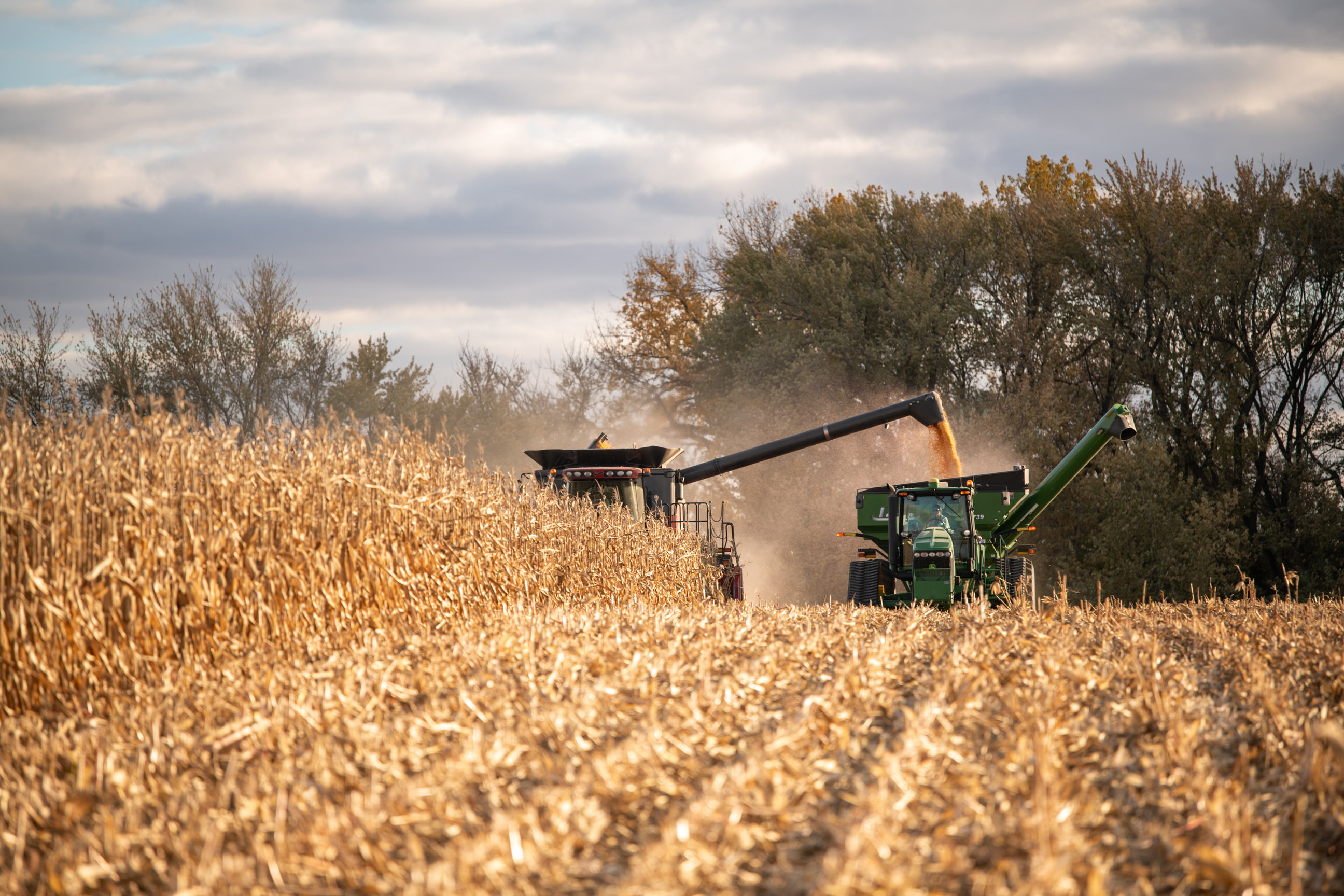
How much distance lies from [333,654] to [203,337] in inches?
1100

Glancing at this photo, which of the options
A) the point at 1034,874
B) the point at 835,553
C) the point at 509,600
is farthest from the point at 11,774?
the point at 835,553

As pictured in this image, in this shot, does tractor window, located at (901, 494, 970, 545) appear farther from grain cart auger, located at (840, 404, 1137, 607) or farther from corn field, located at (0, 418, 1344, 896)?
corn field, located at (0, 418, 1344, 896)

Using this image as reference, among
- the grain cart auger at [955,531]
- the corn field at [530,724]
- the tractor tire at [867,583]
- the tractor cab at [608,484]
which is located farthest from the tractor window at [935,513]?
the corn field at [530,724]

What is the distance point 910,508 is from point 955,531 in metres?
0.62

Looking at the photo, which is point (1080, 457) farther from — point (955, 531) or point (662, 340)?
point (662, 340)

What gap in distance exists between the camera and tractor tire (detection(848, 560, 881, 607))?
12156 mm

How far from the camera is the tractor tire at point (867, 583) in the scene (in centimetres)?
1216

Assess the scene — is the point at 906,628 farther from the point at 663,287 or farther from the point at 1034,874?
the point at 663,287

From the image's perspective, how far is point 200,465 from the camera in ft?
17.8

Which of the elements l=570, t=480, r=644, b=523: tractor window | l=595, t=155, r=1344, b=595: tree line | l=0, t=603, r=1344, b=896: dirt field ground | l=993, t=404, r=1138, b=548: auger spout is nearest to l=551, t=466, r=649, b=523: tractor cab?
l=570, t=480, r=644, b=523: tractor window

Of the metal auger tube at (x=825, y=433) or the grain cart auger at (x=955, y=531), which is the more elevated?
the metal auger tube at (x=825, y=433)

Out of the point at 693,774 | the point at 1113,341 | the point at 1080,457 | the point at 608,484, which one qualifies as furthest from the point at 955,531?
the point at 1113,341

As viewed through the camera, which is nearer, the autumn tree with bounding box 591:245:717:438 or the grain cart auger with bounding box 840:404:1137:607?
the grain cart auger with bounding box 840:404:1137:607

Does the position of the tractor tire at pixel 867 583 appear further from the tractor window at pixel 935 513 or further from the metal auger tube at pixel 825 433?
the metal auger tube at pixel 825 433
